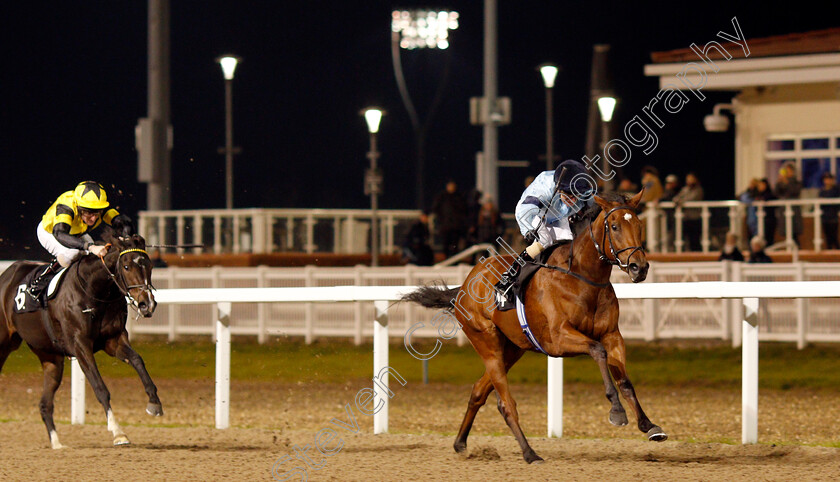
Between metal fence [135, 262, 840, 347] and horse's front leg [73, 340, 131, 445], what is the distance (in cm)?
553

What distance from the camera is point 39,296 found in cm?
779

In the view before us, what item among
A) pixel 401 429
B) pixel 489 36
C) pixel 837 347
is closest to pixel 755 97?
pixel 489 36

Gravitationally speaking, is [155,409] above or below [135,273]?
below

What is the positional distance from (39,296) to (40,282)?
11 cm

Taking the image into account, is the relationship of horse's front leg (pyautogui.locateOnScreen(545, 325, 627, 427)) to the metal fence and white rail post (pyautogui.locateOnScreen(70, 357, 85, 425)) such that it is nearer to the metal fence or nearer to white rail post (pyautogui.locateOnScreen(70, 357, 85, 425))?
white rail post (pyautogui.locateOnScreen(70, 357, 85, 425))

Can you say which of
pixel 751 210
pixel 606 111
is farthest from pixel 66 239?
pixel 751 210

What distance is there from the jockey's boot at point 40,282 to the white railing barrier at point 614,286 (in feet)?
3.60

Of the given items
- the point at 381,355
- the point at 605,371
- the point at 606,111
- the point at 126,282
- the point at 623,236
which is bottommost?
the point at 381,355

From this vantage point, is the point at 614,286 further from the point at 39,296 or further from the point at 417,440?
the point at 39,296

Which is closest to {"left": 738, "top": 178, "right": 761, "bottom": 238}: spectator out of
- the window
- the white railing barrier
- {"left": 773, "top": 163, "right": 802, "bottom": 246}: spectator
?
{"left": 773, "top": 163, "right": 802, "bottom": 246}: spectator

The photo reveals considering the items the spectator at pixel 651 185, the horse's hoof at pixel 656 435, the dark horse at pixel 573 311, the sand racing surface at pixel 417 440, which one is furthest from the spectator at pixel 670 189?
the horse's hoof at pixel 656 435

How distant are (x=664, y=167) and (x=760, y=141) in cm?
1473

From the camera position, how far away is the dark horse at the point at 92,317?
7086 mm

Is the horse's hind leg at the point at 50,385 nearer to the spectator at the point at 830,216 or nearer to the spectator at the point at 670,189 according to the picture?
the spectator at the point at 670,189
